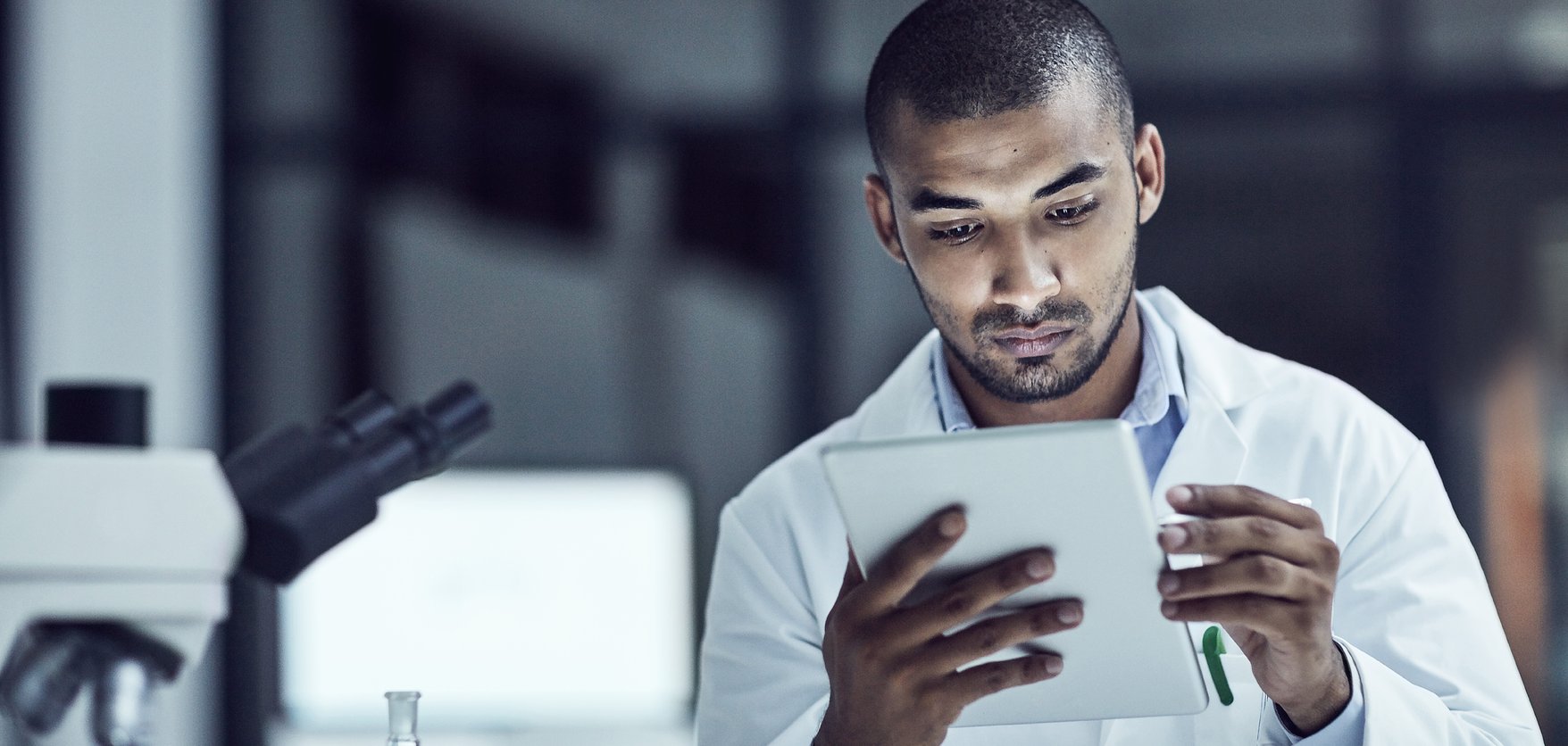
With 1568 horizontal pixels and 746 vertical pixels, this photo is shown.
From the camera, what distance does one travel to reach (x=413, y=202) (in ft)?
12.8

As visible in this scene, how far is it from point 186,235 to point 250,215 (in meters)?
0.19

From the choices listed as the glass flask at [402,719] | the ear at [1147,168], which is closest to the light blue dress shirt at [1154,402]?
the ear at [1147,168]

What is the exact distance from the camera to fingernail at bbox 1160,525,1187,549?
38.1 inches

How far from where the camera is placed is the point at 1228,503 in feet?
3.23

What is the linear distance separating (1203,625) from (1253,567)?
15.4 inches

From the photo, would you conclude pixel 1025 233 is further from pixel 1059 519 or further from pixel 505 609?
pixel 505 609

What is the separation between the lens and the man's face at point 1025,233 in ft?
4.33

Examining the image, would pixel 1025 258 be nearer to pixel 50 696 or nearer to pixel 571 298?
pixel 50 696

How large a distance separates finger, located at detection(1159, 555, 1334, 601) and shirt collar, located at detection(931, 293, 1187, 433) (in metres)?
0.49

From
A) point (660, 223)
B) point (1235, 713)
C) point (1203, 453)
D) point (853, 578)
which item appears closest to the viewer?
point (853, 578)

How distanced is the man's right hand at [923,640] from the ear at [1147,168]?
22.6 inches

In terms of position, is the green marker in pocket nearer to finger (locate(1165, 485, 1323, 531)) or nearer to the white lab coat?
the white lab coat

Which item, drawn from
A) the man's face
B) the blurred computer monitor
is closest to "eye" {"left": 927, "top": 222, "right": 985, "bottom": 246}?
the man's face

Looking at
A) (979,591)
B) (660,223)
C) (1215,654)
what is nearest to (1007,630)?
(979,591)
